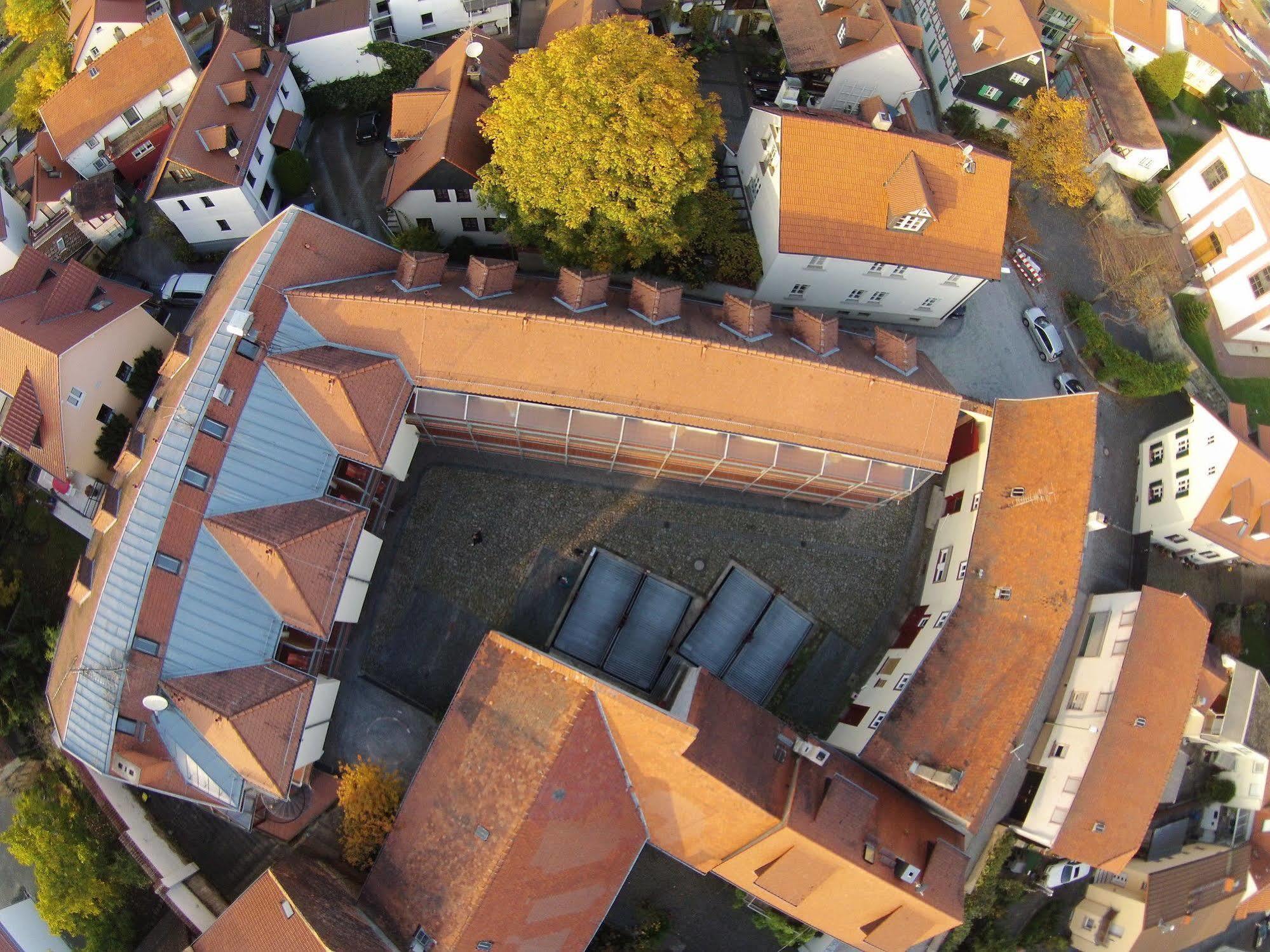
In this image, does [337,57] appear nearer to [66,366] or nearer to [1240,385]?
[66,366]

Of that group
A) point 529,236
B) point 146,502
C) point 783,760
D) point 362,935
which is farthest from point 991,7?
point 362,935

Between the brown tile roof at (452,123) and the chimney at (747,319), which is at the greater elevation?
the brown tile roof at (452,123)

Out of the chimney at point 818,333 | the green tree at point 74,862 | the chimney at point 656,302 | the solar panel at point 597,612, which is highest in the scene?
the chimney at point 656,302

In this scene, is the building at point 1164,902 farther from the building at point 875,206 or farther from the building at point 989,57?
the building at point 989,57

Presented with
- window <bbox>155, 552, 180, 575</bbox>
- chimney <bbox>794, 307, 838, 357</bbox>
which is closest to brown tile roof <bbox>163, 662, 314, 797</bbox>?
window <bbox>155, 552, 180, 575</bbox>

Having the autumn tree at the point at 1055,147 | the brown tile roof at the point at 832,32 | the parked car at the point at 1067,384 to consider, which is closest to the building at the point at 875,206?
the brown tile roof at the point at 832,32

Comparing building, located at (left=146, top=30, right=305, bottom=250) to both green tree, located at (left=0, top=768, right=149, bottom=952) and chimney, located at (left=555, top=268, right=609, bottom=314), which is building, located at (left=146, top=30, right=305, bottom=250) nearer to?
chimney, located at (left=555, top=268, right=609, bottom=314)

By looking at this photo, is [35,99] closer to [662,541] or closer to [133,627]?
[133,627]
